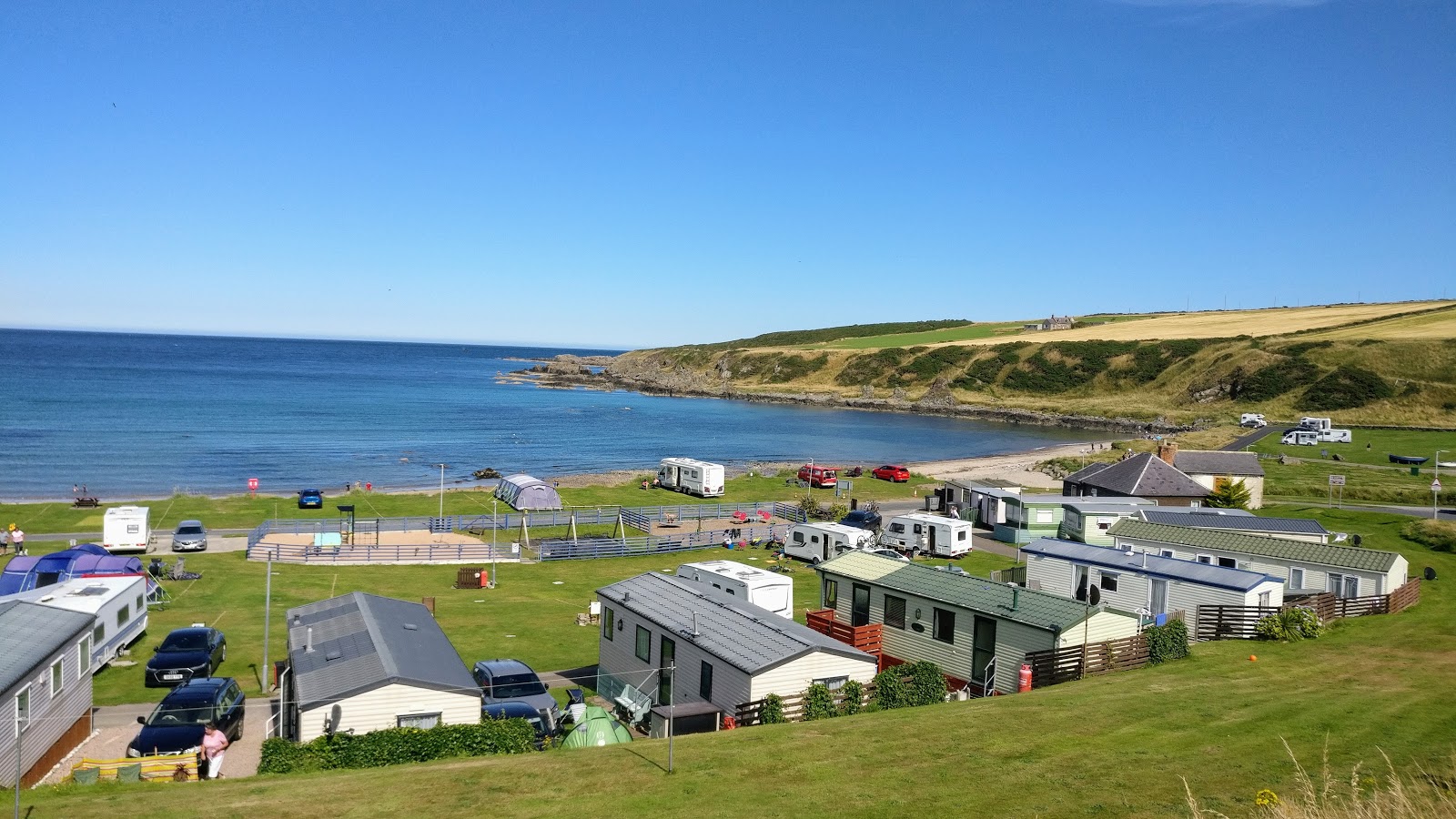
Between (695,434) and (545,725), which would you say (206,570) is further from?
(695,434)

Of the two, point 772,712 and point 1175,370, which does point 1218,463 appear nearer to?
point 772,712

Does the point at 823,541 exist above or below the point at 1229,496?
below

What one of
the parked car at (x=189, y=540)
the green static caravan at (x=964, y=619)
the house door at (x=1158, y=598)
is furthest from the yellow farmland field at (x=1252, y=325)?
the parked car at (x=189, y=540)

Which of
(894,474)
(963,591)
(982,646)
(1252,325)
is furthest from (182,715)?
(1252,325)

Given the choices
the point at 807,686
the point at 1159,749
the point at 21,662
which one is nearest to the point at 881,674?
the point at 807,686

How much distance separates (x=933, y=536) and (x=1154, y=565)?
14.1m

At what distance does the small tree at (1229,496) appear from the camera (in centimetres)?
4866

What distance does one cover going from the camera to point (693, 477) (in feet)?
192

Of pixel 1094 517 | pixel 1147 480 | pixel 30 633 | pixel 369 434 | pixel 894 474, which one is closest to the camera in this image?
pixel 30 633

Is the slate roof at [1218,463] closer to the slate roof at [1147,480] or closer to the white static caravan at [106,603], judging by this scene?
the slate roof at [1147,480]

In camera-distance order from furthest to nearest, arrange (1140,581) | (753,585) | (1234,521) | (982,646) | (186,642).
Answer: (1234,521) → (1140,581) → (753,585) → (186,642) → (982,646)

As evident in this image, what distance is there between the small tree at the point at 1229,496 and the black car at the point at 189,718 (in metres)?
45.5

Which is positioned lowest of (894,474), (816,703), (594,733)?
(894,474)

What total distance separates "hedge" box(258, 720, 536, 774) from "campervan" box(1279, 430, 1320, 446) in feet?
271
